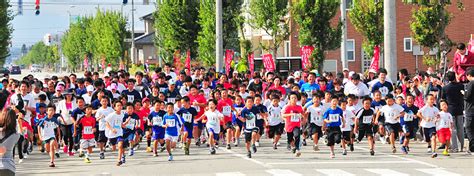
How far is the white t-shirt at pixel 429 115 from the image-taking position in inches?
725

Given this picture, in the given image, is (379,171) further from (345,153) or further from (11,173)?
(11,173)

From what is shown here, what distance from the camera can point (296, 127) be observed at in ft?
61.6

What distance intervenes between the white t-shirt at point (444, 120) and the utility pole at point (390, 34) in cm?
536

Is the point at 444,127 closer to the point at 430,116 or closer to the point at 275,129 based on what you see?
the point at 430,116

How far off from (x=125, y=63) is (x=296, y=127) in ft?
207

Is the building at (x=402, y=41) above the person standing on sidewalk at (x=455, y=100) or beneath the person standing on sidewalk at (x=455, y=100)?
above

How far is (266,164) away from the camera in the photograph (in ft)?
55.6

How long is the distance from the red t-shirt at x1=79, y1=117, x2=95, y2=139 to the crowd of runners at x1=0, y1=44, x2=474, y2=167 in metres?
0.02

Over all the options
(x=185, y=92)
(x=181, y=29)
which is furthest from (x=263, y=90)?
(x=181, y=29)

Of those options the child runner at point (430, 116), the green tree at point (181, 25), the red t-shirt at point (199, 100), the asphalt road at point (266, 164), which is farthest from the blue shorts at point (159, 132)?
the green tree at point (181, 25)

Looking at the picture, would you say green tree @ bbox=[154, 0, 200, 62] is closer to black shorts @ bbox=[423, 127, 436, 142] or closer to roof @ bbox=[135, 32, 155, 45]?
black shorts @ bbox=[423, 127, 436, 142]

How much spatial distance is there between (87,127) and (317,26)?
2106 centimetres

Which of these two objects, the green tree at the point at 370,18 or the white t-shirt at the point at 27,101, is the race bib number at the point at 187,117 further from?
the green tree at the point at 370,18

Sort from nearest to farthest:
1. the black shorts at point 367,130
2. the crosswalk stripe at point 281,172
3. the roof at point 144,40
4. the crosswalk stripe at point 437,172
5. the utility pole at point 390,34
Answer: the crosswalk stripe at point 437,172
the crosswalk stripe at point 281,172
the black shorts at point 367,130
the utility pole at point 390,34
the roof at point 144,40
